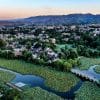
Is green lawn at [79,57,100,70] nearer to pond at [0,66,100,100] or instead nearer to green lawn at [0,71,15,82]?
pond at [0,66,100,100]

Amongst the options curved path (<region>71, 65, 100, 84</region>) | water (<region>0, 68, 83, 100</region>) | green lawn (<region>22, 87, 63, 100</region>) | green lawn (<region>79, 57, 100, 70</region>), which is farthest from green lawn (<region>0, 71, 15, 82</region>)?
green lawn (<region>79, 57, 100, 70</region>)

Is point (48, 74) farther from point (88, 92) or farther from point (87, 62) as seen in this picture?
point (87, 62)

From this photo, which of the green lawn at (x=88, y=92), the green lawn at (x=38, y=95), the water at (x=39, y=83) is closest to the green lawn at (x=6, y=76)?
the water at (x=39, y=83)

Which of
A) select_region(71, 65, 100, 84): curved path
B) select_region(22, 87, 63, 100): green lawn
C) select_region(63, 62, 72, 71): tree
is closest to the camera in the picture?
select_region(22, 87, 63, 100): green lawn

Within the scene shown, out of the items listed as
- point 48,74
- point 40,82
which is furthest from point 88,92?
point 48,74

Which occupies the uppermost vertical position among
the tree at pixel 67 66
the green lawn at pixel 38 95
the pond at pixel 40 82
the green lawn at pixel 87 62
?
the tree at pixel 67 66

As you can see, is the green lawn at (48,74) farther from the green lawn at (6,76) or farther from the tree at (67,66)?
the green lawn at (6,76)
